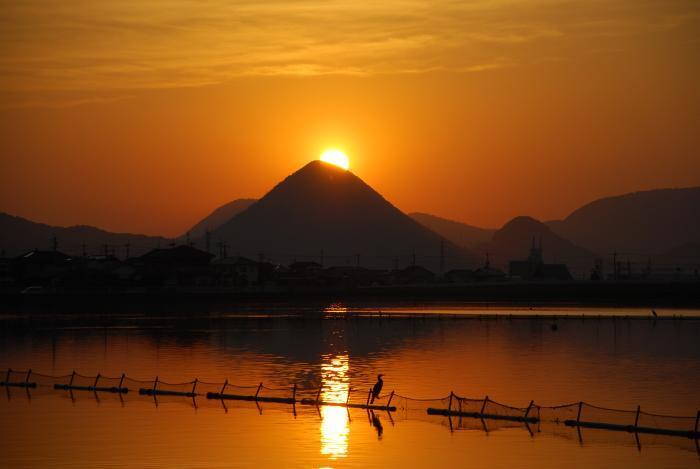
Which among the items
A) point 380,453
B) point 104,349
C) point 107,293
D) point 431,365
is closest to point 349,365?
point 431,365

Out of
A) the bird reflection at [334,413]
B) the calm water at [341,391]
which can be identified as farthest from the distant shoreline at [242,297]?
the bird reflection at [334,413]

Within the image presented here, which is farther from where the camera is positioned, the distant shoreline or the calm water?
the distant shoreline

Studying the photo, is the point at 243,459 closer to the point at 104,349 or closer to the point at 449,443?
the point at 449,443

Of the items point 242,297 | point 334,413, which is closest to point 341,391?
point 334,413

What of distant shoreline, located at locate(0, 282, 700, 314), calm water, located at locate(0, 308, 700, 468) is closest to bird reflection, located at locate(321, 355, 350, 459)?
calm water, located at locate(0, 308, 700, 468)

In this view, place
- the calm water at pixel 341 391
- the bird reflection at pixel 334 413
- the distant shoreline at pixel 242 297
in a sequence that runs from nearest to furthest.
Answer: the calm water at pixel 341 391, the bird reflection at pixel 334 413, the distant shoreline at pixel 242 297

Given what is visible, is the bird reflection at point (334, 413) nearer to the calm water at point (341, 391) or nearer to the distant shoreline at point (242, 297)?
the calm water at point (341, 391)

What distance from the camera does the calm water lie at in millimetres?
34875

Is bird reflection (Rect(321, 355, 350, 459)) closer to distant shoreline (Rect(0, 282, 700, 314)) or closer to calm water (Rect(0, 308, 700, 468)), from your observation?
calm water (Rect(0, 308, 700, 468))

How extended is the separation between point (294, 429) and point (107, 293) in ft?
471

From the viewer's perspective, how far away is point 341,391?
51656mm

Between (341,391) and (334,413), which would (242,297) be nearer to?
(341,391)

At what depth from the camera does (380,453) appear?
35031 millimetres

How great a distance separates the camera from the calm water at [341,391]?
34875 mm
